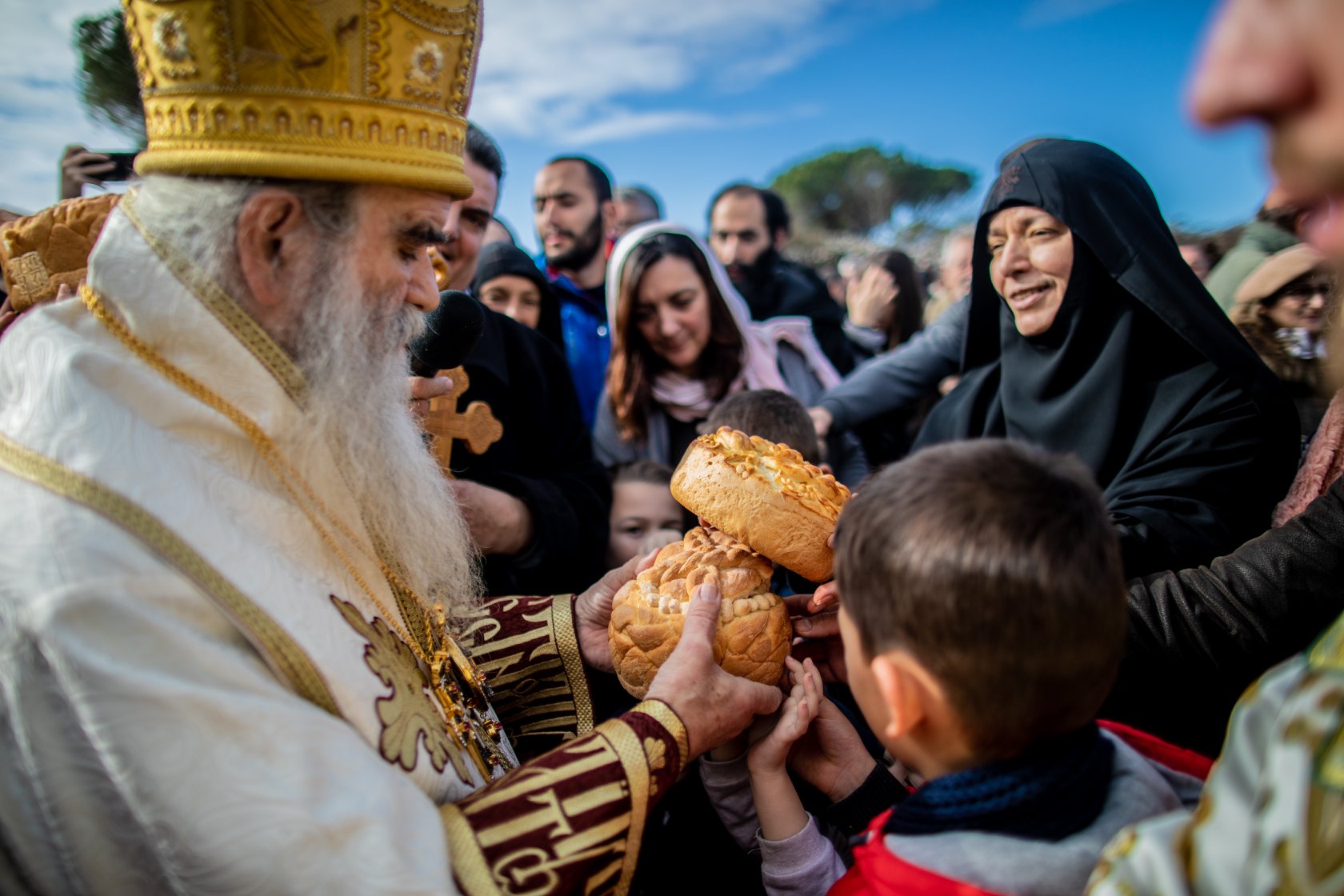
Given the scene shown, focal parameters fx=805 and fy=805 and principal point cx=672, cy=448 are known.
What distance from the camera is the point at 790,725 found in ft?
5.98

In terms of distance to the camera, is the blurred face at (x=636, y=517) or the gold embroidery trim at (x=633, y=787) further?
the blurred face at (x=636, y=517)

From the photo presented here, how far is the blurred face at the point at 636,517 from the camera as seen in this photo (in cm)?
350

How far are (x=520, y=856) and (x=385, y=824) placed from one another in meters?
0.25

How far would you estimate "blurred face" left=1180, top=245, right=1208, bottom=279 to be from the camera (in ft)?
20.9

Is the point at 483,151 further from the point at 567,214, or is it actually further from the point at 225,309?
the point at 225,309

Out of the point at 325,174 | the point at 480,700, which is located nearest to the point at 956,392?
the point at 480,700

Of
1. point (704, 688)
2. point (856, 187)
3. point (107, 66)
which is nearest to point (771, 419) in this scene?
point (704, 688)

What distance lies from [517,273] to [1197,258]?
5.65 meters

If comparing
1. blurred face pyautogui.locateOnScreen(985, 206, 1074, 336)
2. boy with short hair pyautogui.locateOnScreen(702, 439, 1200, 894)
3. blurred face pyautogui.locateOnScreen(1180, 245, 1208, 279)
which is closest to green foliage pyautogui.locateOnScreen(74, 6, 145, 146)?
boy with short hair pyautogui.locateOnScreen(702, 439, 1200, 894)

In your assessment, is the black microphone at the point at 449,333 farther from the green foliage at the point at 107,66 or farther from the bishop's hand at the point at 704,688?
the green foliage at the point at 107,66

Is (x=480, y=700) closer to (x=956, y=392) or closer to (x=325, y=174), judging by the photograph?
(x=325, y=174)

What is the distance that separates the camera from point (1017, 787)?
4.06 feet

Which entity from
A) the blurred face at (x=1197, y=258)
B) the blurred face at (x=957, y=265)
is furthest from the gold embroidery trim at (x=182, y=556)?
the blurred face at (x=1197, y=258)

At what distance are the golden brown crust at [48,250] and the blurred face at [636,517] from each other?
2.03 metres
